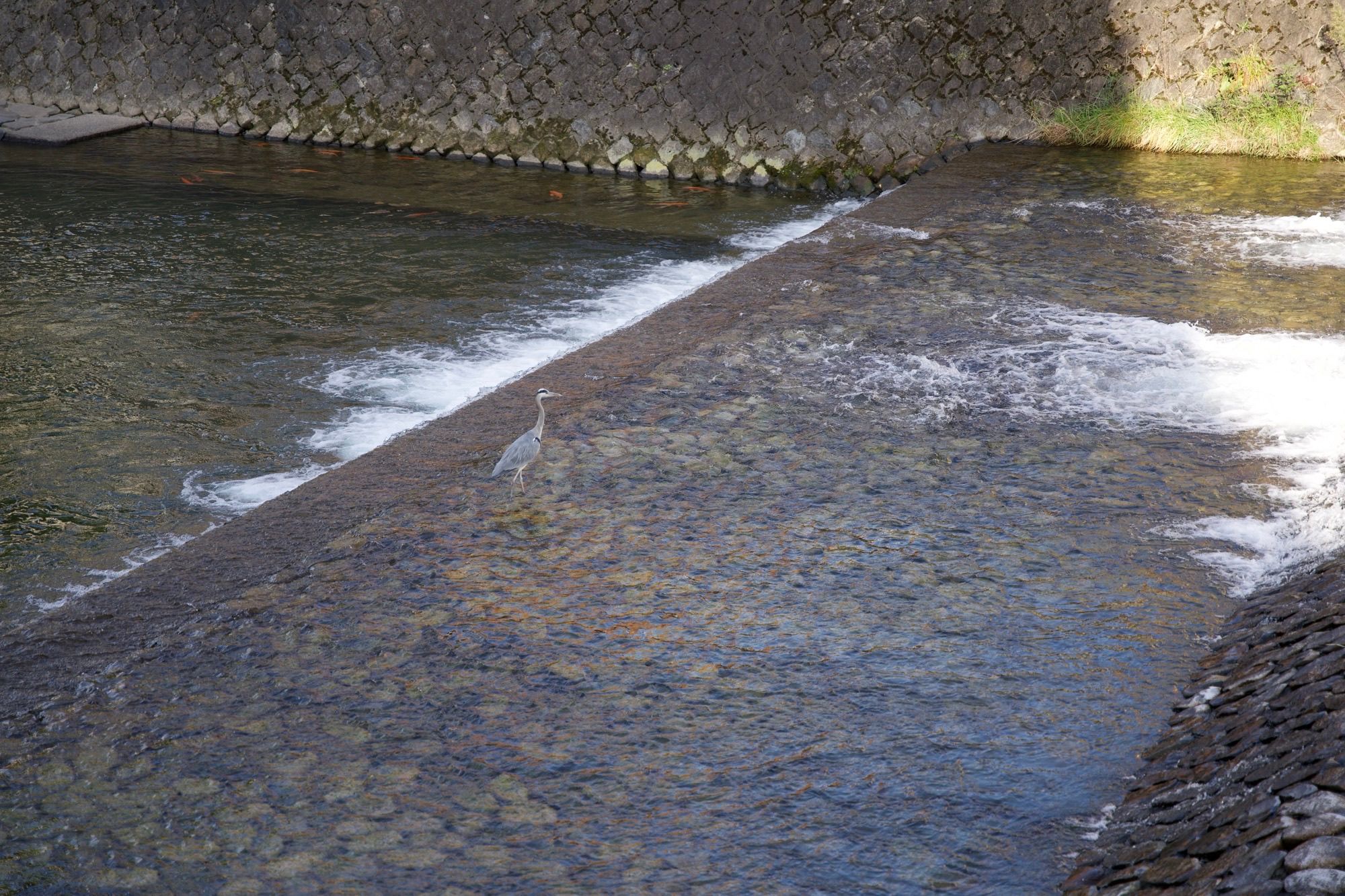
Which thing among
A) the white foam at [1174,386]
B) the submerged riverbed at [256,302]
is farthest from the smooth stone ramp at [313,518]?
the white foam at [1174,386]

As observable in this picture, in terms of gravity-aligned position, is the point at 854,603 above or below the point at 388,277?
below

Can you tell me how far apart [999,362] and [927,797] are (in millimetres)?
3322

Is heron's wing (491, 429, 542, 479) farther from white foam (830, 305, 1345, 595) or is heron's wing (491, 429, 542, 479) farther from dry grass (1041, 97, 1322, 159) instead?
dry grass (1041, 97, 1322, 159)

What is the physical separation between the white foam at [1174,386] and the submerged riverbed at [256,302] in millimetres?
2453

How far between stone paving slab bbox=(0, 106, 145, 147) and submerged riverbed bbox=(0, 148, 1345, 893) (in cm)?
899

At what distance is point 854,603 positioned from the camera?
4086 mm

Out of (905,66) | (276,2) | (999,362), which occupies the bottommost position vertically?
(999,362)

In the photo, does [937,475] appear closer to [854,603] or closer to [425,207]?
[854,603]

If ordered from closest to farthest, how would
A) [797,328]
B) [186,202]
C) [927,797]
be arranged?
[927,797] → [797,328] → [186,202]

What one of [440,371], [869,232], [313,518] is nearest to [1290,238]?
[869,232]

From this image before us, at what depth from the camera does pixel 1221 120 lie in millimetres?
10445

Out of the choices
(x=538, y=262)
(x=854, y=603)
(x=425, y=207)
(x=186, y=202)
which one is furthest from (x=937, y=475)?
(x=186, y=202)

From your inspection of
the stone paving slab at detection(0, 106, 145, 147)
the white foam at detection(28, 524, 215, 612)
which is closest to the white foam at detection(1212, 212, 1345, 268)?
the white foam at detection(28, 524, 215, 612)

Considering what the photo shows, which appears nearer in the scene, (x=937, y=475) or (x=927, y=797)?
(x=927, y=797)
